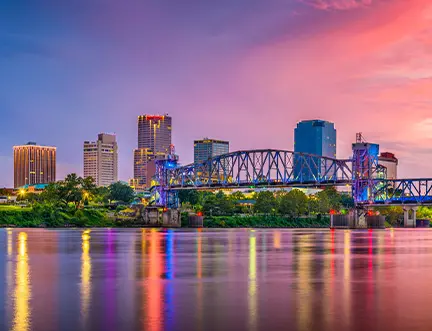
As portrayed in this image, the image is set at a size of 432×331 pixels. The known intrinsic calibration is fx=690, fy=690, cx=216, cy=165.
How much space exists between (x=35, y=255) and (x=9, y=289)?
80.1 ft

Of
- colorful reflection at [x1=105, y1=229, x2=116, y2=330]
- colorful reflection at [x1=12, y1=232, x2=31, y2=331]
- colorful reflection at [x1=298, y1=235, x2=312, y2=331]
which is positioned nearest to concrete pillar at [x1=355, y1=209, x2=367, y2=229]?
colorful reflection at [x1=298, y1=235, x2=312, y2=331]

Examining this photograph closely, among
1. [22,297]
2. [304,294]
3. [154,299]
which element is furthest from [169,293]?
[22,297]

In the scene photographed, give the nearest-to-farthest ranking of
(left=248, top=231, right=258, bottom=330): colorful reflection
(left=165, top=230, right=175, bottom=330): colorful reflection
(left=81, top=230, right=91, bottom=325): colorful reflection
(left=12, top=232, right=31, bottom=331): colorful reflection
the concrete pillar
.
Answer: (left=12, top=232, right=31, bottom=331): colorful reflection
(left=248, top=231, right=258, bottom=330): colorful reflection
(left=165, top=230, right=175, bottom=330): colorful reflection
(left=81, top=230, right=91, bottom=325): colorful reflection
the concrete pillar

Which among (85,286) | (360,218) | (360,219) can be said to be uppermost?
(85,286)

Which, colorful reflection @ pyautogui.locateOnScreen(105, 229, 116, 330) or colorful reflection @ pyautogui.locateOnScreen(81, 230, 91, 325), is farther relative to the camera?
colorful reflection @ pyautogui.locateOnScreen(81, 230, 91, 325)

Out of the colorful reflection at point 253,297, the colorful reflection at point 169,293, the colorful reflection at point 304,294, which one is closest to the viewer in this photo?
the colorful reflection at point 253,297

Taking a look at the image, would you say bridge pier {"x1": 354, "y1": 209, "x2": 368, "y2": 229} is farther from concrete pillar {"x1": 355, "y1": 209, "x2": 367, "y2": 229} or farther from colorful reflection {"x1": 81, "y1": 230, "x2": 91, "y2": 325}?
colorful reflection {"x1": 81, "y1": 230, "x2": 91, "y2": 325}

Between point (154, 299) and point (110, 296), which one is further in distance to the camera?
point (110, 296)

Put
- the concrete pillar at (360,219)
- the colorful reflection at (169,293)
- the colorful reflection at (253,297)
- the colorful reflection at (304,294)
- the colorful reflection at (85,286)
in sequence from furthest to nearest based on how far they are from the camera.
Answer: the concrete pillar at (360,219), the colorful reflection at (85,286), the colorful reflection at (169,293), the colorful reflection at (304,294), the colorful reflection at (253,297)

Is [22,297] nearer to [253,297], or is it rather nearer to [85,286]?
[85,286]

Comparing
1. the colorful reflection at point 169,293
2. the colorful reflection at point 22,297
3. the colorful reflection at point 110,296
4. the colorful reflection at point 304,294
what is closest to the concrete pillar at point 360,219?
the colorful reflection at point 304,294

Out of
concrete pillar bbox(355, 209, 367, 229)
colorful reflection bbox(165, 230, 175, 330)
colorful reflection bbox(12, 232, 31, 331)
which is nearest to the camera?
colorful reflection bbox(12, 232, 31, 331)

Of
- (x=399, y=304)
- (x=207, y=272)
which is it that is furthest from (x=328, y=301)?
(x=207, y=272)

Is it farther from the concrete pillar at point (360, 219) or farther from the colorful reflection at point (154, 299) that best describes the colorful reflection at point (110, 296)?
the concrete pillar at point (360, 219)
